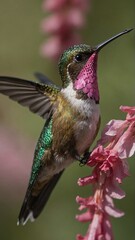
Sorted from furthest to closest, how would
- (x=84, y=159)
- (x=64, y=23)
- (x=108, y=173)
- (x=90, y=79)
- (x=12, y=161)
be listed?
(x=12, y=161) < (x=64, y=23) < (x=90, y=79) < (x=84, y=159) < (x=108, y=173)

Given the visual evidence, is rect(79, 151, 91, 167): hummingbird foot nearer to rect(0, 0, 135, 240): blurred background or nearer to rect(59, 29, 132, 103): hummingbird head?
rect(59, 29, 132, 103): hummingbird head

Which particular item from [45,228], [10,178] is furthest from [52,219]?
[10,178]

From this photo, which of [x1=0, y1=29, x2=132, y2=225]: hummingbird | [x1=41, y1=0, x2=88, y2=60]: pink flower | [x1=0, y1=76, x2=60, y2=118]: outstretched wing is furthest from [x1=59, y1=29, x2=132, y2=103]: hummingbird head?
[x1=41, y1=0, x2=88, y2=60]: pink flower

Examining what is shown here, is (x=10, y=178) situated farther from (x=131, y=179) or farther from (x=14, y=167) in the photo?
(x=131, y=179)

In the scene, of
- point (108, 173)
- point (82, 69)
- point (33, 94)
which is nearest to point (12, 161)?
point (33, 94)

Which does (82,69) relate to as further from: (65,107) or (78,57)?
(65,107)

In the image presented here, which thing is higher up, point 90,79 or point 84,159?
point 90,79

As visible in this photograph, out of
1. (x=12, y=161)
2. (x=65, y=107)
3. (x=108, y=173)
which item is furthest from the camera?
(x=12, y=161)

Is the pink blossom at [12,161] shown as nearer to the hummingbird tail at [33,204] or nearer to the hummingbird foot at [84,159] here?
the hummingbird tail at [33,204]
